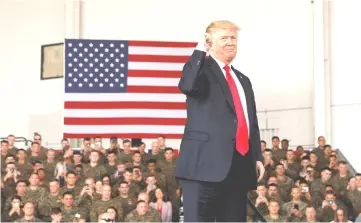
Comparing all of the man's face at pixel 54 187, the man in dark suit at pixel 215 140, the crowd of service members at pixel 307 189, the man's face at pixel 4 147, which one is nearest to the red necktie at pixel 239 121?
the man in dark suit at pixel 215 140

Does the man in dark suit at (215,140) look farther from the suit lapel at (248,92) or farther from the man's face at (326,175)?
the man's face at (326,175)

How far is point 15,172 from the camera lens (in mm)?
11367

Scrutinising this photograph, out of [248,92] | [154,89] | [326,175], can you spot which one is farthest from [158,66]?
[248,92]

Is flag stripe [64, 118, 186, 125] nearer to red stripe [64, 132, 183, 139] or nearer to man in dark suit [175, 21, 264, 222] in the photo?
red stripe [64, 132, 183, 139]

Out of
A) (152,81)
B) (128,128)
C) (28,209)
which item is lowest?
(28,209)

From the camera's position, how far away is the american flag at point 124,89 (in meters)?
13.2

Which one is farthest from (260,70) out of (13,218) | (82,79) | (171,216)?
(13,218)

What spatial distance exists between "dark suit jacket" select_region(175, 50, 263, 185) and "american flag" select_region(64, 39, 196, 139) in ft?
32.8

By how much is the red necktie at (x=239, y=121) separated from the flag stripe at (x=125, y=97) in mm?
10199

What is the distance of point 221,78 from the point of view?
123 inches

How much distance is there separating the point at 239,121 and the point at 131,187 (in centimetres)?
800

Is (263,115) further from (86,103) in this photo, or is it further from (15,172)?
(15,172)

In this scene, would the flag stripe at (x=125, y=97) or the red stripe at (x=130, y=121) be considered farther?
the flag stripe at (x=125, y=97)

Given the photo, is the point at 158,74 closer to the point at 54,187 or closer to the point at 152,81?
the point at 152,81
